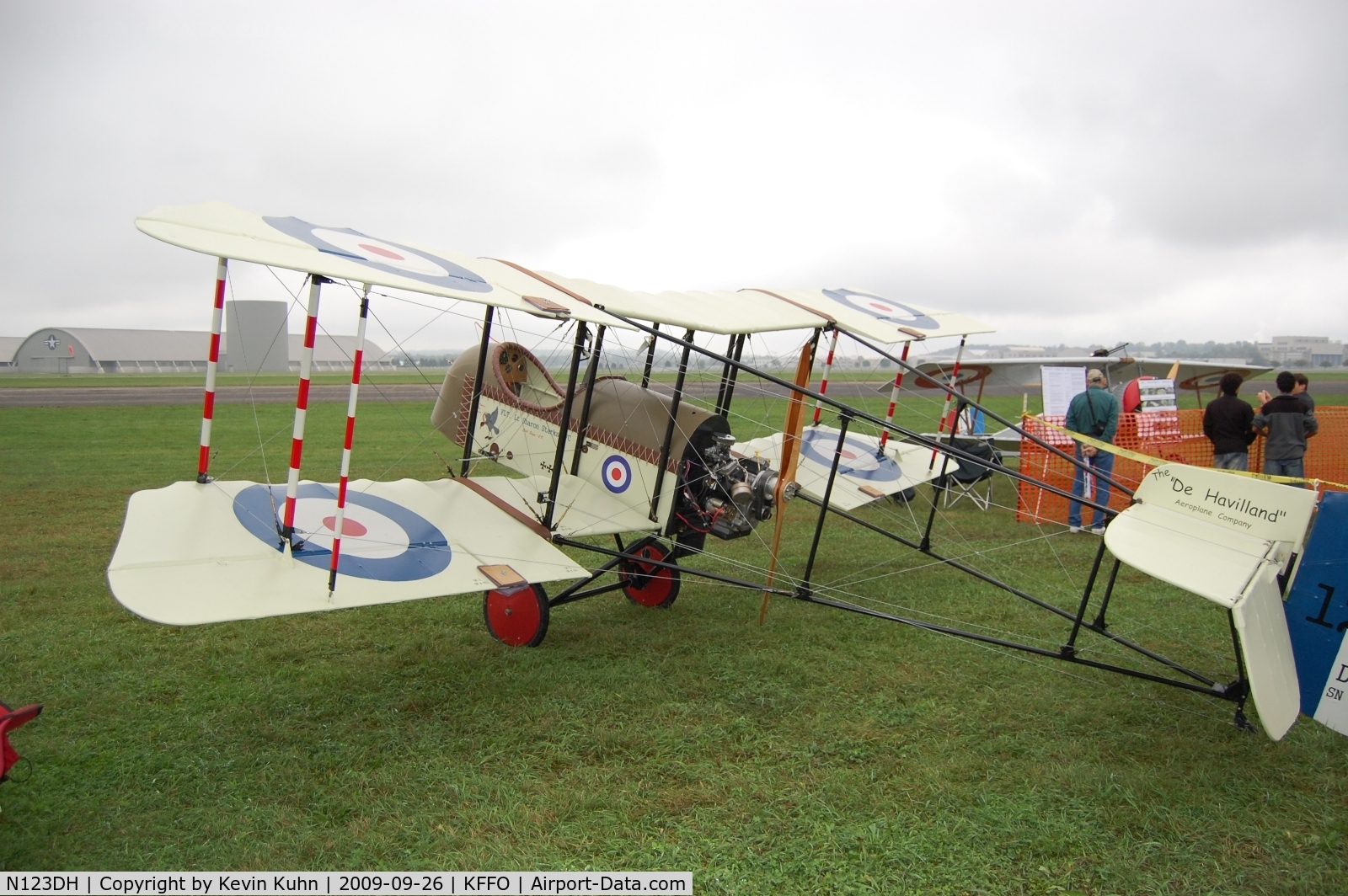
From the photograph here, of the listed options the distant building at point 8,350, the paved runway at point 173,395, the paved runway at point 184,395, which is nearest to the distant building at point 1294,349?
the paved runway at point 184,395

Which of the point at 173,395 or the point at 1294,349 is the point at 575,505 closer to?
the point at 173,395

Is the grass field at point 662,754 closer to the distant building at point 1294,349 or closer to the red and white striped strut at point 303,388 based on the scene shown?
the red and white striped strut at point 303,388

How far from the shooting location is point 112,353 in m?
54.4

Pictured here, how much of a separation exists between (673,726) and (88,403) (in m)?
26.3

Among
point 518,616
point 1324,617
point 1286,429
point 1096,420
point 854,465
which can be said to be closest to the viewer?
point 1324,617

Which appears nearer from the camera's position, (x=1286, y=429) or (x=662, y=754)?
(x=662, y=754)

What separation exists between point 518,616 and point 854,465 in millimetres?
4325

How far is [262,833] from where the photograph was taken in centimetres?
342

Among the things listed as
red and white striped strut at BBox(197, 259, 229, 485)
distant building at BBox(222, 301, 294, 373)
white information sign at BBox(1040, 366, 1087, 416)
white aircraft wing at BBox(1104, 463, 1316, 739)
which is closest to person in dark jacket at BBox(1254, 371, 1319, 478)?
white information sign at BBox(1040, 366, 1087, 416)

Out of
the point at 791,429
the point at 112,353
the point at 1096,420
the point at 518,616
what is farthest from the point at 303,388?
the point at 112,353

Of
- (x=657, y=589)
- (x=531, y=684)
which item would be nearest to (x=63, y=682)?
(x=531, y=684)

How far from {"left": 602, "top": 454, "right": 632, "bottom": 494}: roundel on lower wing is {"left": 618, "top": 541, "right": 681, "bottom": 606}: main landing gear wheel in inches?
24.0

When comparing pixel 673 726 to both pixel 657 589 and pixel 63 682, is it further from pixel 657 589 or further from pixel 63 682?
pixel 63 682

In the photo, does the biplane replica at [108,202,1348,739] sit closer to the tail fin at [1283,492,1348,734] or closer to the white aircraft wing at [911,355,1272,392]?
the tail fin at [1283,492,1348,734]
